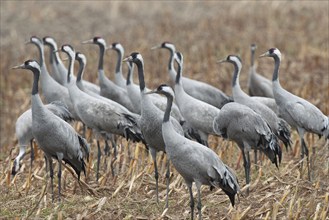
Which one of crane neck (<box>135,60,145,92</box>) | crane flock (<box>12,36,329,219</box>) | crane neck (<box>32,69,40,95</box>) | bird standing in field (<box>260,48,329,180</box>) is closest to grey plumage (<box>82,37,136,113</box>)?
crane flock (<box>12,36,329,219</box>)

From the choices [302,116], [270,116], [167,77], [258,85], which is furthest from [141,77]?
[167,77]

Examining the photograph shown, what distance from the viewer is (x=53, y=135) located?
6.77 meters

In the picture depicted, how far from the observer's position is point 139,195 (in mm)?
6996

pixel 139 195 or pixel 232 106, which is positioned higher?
pixel 232 106

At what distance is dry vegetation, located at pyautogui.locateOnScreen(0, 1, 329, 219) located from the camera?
6.50 metres

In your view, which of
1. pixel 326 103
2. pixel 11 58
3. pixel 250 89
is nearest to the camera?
pixel 326 103

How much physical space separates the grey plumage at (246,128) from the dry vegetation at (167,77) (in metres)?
0.23

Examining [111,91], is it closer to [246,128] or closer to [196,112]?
[196,112]

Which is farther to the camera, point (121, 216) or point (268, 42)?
point (268, 42)

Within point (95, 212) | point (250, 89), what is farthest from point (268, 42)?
point (95, 212)

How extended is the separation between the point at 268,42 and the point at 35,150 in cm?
709

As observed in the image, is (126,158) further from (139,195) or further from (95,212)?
(95,212)

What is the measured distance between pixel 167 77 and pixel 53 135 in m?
5.81

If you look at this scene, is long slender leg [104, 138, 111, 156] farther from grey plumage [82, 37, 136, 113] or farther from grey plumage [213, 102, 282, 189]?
grey plumage [213, 102, 282, 189]
